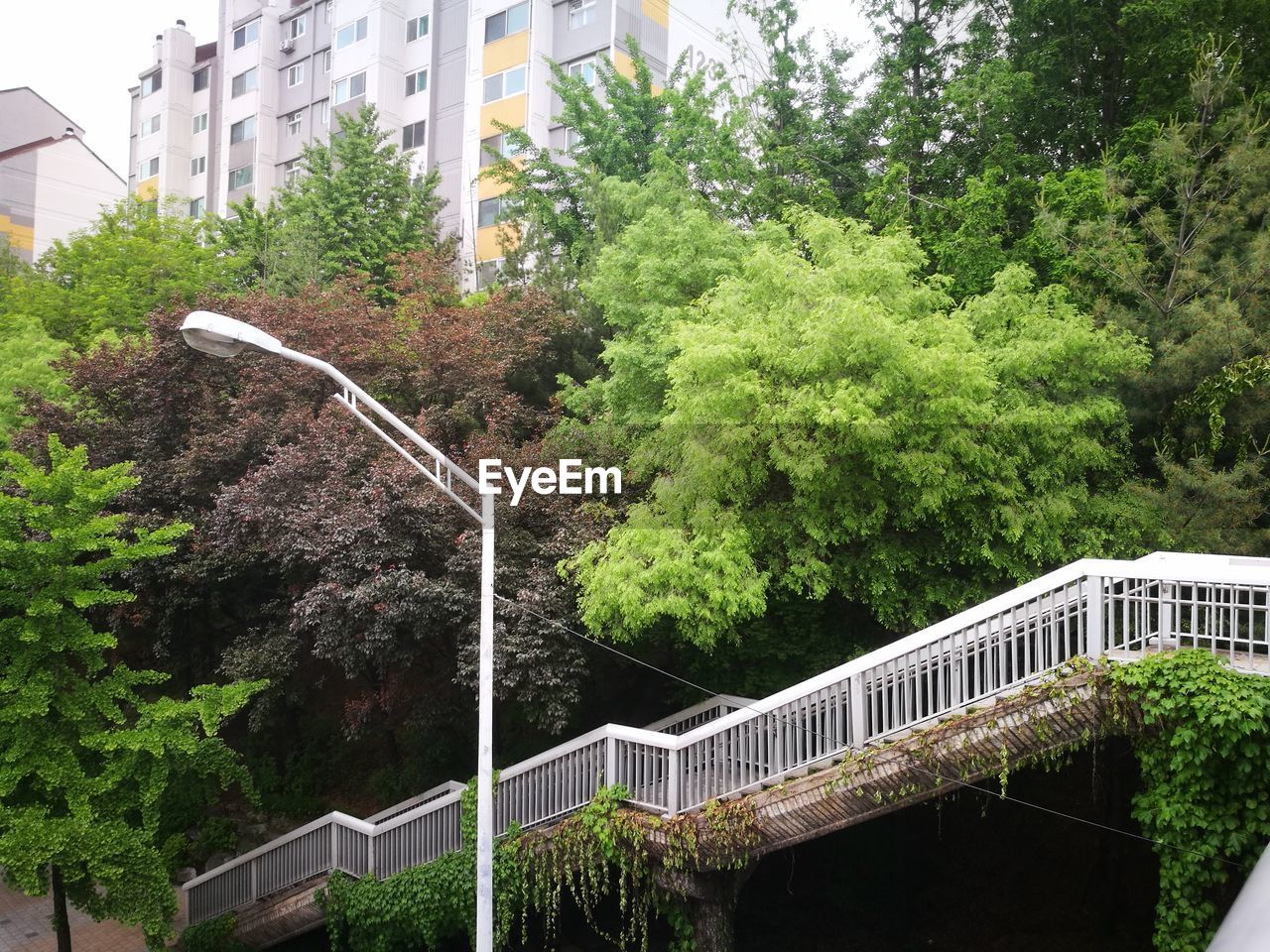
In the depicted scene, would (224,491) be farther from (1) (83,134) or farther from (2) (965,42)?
(1) (83,134)

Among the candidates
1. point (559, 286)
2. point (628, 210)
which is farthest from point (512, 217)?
point (628, 210)

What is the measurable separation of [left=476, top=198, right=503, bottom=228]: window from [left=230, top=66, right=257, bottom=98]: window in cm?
1545

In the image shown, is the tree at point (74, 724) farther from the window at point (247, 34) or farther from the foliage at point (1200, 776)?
the window at point (247, 34)

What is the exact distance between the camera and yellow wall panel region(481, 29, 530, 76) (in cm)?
3028

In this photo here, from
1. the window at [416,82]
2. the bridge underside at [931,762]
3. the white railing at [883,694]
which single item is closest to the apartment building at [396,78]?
the window at [416,82]

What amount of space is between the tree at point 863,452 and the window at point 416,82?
990 inches

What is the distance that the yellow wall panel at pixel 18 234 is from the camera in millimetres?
41656

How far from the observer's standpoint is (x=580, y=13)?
98.6 feet

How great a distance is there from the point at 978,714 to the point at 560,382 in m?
10.6

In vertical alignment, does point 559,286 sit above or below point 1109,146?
below

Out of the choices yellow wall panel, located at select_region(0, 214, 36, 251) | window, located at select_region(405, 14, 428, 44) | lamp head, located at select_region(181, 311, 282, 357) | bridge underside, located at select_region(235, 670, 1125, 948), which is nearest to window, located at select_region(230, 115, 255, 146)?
window, located at select_region(405, 14, 428, 44)

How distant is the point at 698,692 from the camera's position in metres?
14.4

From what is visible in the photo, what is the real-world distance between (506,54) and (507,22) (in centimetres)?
103

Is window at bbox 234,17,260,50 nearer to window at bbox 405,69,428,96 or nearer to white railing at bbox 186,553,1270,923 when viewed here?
window at bbox 405,69,428,96
